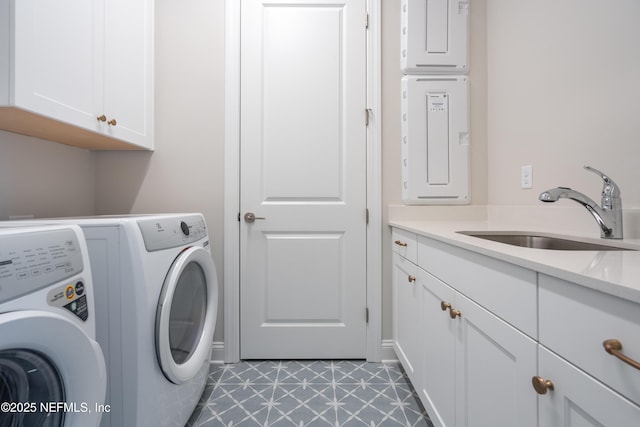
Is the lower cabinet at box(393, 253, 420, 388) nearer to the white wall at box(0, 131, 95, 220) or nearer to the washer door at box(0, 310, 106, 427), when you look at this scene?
the washer door at box(0, 310, 106, 427)

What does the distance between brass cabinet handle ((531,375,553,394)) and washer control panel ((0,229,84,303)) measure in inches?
39.1

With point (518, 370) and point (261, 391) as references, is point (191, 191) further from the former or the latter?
point (518, 370)

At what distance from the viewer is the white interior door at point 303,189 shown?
1.81 metres

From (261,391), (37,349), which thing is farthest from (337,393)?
(37,349)

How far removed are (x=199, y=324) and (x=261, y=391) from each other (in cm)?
50

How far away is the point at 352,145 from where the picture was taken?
5.99ft

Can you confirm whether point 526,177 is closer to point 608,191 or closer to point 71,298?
point 608,191

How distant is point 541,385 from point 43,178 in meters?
2.08

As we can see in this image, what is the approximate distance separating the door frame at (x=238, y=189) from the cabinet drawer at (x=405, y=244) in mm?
112

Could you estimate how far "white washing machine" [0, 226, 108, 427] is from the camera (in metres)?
0.55

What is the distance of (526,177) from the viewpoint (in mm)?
1525

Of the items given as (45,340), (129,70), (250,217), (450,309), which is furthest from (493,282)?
(129,70)

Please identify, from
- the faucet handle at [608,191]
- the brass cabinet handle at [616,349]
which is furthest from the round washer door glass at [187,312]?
the faucet handle at [608,191]

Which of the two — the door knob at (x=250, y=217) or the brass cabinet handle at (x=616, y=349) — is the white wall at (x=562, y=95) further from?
the door knob at (x=250, y=217)
